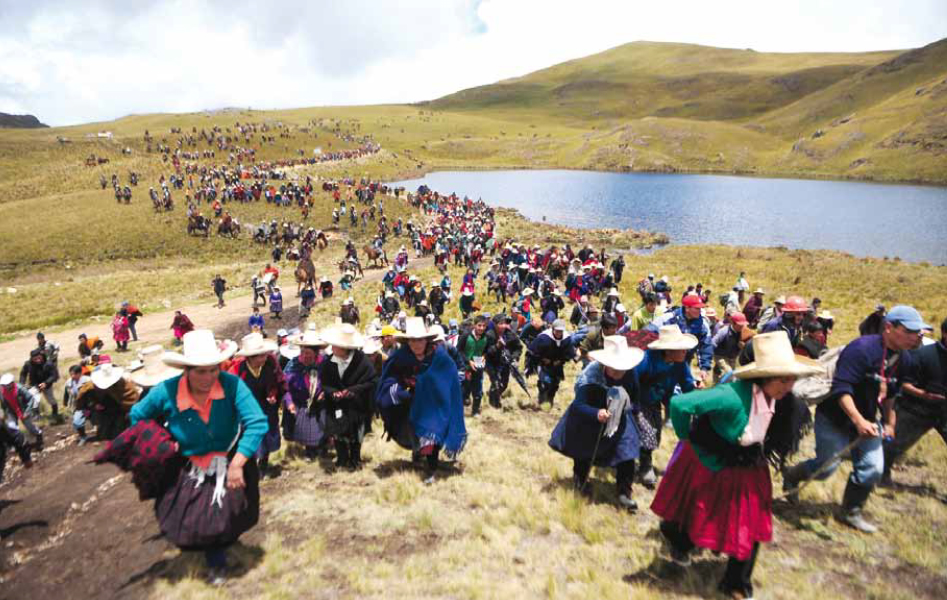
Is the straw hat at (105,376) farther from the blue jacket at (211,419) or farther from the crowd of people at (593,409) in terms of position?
the blue jacket at (211,419)

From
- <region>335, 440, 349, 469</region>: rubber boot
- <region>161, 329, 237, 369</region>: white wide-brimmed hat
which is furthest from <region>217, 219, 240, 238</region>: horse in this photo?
<region>161, 329, 237, 369</region>: white wide-brimmed hat

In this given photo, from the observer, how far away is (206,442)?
4.10 meters

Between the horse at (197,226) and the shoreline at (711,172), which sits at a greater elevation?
the shoreline at (711,172)

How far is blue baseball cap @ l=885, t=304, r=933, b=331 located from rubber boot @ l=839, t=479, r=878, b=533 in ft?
5.77

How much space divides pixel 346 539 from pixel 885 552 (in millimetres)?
5496

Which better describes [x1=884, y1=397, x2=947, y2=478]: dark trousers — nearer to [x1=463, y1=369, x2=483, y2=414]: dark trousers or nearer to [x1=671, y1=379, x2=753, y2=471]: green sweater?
[x1=671, y1=379, x2=753, y2=471]: green sweater

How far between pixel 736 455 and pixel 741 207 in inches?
3031

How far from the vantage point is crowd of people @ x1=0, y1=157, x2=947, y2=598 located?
150 inches

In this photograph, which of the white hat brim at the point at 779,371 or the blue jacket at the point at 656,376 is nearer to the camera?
the white hat brim at the point at 779,371

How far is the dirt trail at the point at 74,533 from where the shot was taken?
4.66 metres

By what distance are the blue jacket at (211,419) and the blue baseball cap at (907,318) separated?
5.98m

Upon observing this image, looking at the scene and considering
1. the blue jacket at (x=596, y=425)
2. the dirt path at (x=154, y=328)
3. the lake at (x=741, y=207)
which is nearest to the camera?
the blue jacket at (x=596, y=425)

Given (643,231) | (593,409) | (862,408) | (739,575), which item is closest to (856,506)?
(862,408)

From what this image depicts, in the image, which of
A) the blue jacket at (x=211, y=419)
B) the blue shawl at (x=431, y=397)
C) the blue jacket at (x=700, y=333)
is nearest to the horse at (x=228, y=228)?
the blue shawl at (x=431, y=397)
